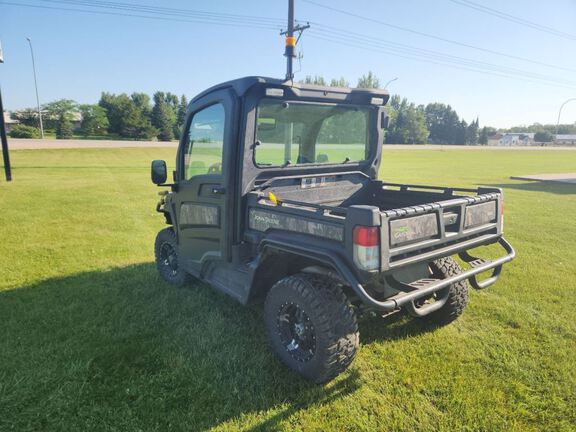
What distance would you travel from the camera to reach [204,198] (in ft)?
12.1

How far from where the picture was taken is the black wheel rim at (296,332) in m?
2.85

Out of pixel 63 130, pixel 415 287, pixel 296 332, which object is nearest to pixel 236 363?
pixel 296 332

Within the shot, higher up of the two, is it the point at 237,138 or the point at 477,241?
the point at 237,138

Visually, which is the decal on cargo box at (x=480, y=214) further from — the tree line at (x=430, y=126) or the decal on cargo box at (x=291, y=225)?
the tree line at (x=430, y=126)

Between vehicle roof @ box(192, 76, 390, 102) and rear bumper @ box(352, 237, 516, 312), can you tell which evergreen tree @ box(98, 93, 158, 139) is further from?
rear bumper @ box(352, 237, 516, 312)

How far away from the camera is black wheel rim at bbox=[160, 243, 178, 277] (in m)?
4.71

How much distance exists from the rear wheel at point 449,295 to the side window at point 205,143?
2.15 metres

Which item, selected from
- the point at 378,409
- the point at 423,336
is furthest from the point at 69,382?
the point at 423,336

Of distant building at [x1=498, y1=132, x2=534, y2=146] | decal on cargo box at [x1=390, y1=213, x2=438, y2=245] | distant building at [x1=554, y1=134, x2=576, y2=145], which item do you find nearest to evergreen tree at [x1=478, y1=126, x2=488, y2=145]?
distant building at [x1=554, y1=134, x2=576, y2=145]

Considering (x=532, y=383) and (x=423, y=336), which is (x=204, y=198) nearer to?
(x=423, y=336)

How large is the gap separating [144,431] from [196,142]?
2.58 metres

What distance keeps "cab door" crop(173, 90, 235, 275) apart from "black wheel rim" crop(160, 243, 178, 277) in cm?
41

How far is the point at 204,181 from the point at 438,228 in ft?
7.07

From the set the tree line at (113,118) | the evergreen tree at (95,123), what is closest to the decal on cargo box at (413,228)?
the tree line at (113,118)
